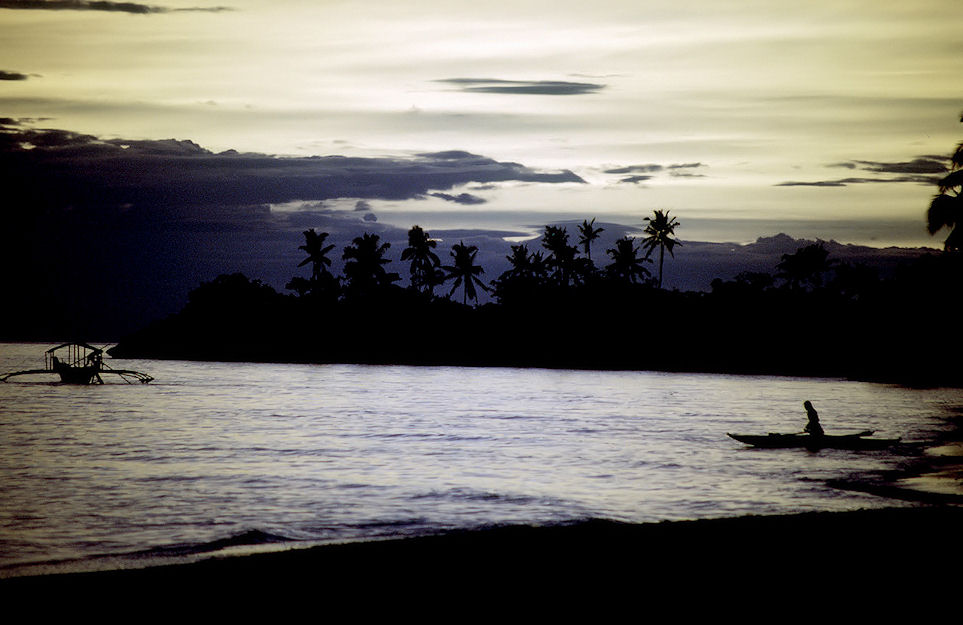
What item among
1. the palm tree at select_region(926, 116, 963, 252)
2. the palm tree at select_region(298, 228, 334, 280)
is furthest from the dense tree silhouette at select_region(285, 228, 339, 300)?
the palm tree at select_region(926, 116, 963, 252)

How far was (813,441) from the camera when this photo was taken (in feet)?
122

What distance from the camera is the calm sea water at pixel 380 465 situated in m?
23.2

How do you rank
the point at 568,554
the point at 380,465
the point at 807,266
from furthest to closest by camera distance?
1. the point at 807,266
2. the point at 380,465
3. the point at 568,554

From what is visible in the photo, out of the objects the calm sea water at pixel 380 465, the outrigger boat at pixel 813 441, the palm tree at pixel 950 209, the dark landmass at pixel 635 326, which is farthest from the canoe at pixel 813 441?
the dark landmass at pixel 635 326

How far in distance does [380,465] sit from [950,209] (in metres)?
31.8

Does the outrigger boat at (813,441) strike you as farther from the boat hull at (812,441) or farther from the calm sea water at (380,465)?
the calm sea water at (380,465)

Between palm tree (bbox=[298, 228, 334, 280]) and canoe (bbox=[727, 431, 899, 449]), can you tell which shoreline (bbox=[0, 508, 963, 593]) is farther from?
palm tree (bbox=[298, 228, 334, 280])

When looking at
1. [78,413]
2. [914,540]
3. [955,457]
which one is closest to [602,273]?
[78,413]

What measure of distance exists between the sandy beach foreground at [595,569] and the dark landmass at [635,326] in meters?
82.8

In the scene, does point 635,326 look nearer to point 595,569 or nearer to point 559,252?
point 559,252

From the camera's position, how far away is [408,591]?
38.9 feet

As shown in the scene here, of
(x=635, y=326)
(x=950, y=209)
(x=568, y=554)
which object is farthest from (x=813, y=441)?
(x=635, y=326)

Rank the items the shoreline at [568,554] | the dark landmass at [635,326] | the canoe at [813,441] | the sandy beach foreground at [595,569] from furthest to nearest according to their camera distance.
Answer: the dark landmass at [635,326]
the canoe at [813,441]
the shoreline at [568,554]
the sandy beach foreground at [595,569]

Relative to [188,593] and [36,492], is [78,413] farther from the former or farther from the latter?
[188,593]
